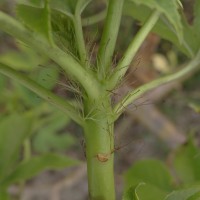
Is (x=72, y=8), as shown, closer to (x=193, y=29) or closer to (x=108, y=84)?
(x=108, y=84)

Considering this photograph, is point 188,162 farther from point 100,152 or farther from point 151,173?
point 100,152

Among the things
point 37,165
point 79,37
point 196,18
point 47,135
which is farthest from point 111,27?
point 47,135

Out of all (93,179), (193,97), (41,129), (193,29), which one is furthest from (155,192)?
(193,97)

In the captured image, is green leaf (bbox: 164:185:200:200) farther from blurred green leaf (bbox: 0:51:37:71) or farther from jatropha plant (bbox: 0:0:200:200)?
blurred green leaf (bbox: 0:51:37:71)

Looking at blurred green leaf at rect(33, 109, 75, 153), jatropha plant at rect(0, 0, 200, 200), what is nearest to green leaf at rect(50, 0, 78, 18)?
jatropha plant at rect(0, 0, 200, 200)

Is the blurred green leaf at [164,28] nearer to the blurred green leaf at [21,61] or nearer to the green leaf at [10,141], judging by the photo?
the green leaf at [10,141]

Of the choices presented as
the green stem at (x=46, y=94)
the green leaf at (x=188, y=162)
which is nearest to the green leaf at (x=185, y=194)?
the green stem at (x=46, y=94)
